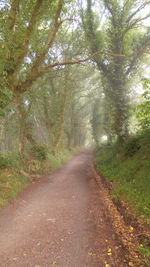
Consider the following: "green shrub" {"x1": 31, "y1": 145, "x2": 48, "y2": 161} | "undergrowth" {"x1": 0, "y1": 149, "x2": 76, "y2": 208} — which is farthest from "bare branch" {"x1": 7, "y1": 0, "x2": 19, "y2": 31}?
"green shrub" {"x1": 31, "y1": 145, "x2": 48, "y2": 161}

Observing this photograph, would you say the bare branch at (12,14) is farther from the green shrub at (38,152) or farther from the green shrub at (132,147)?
the green shrub at (132,147)

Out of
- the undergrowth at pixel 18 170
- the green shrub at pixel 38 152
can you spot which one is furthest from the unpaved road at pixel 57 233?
the green shrub at pixel 38 152

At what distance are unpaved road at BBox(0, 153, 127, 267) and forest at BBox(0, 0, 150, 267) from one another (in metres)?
0.80

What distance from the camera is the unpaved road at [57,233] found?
3.41 m

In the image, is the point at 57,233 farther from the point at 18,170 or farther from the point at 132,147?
the point at 132,147

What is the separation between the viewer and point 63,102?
19125mm

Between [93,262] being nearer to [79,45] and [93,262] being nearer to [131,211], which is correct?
[131,211]

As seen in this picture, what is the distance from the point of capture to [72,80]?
11578 mm

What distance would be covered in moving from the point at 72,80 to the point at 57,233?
31.7ft

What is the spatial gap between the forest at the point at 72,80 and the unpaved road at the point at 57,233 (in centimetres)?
80

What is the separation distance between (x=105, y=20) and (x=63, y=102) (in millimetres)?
8934

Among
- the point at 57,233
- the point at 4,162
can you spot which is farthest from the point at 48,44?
the point at 57,233

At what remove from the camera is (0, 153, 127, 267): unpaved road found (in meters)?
3.41

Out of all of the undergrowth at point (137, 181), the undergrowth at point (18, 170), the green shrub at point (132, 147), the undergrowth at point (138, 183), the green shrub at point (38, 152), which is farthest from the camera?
the green shrub at point (38, 152)
